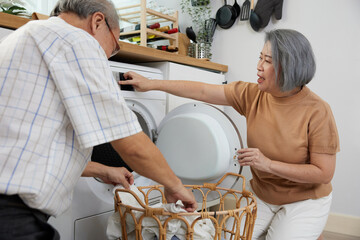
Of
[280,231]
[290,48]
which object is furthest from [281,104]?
[280,231]

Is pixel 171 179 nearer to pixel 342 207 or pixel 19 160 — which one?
pixel 19 160

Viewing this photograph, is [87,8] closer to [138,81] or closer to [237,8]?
[138,81]

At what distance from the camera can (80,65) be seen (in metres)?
0.76

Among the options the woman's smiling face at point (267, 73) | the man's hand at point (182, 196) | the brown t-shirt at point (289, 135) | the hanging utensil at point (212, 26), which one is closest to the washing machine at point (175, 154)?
the brown t-shirt at point (289, 135)

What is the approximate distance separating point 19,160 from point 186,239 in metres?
0.50

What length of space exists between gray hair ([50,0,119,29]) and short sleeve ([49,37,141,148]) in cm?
17

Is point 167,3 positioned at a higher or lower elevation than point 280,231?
higher

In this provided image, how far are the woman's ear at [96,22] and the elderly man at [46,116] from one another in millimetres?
133

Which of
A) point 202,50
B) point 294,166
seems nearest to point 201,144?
point 294,166

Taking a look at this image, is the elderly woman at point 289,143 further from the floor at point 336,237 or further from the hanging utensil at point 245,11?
the hanging utensil at point 245,11

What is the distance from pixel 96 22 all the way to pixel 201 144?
0.73 m

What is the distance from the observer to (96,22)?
3.12ft

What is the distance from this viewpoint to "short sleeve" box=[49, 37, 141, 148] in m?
0.75

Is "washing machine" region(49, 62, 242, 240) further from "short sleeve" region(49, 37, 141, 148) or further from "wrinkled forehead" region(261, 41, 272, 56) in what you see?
"short sleeve" region(49, 37, 141, 148)
